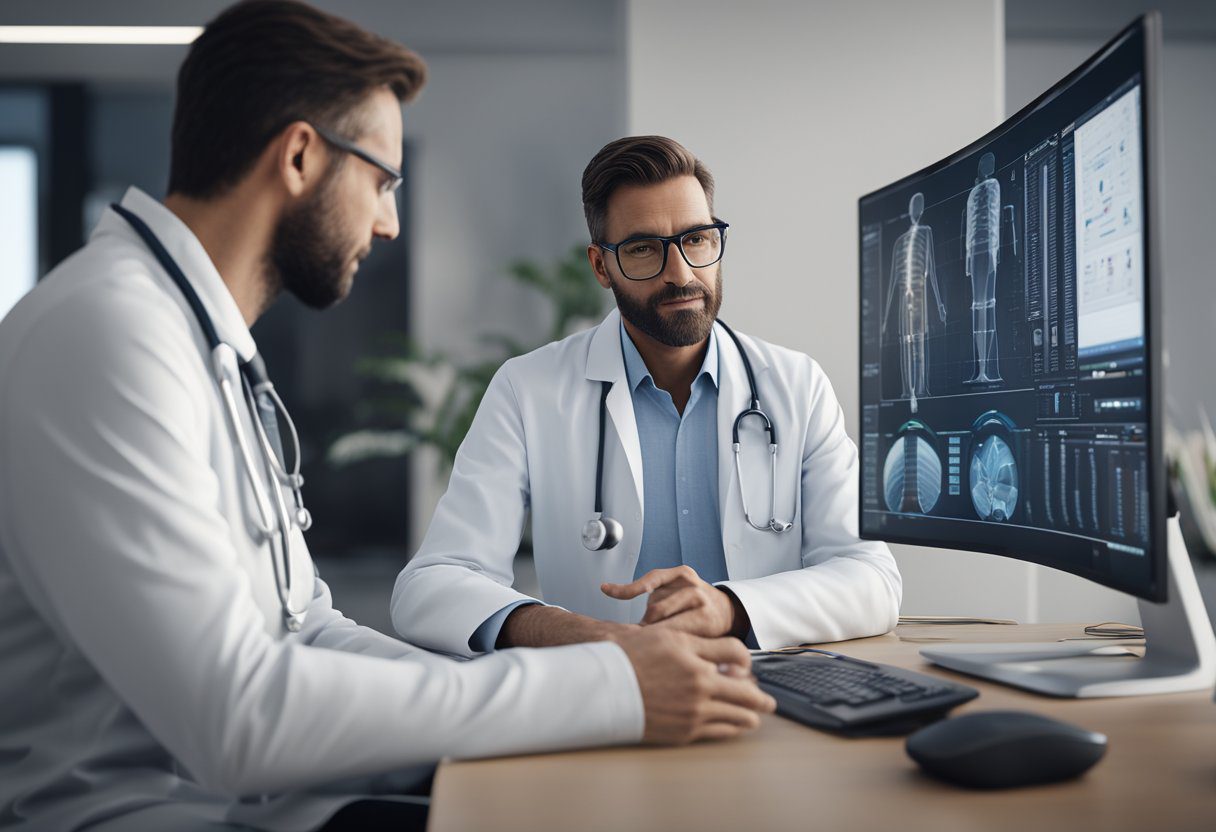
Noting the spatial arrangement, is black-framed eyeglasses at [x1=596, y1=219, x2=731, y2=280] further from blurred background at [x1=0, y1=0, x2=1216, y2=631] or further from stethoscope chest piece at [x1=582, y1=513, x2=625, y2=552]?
blurred background at [x1=0, y1=0, x2=1216, y2=631]

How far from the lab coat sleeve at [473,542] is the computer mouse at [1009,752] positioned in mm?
685

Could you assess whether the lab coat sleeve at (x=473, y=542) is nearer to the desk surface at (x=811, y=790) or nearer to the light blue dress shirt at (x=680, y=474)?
the light blue dress shirt at (x=680, y=474)

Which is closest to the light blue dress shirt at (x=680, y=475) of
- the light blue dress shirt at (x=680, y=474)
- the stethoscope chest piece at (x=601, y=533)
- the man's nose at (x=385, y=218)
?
the light blue dress shirt at (x=680, y=474)

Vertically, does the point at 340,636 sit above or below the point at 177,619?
below

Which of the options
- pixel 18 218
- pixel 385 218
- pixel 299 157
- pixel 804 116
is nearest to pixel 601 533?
pixel 385 218

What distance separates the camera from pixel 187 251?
1044 mm

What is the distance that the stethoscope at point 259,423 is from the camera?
100 centimetres

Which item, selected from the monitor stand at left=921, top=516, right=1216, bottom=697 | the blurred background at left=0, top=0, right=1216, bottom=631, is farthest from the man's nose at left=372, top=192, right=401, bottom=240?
the blurred background at left=0, top=0, right=1216, bottom=631

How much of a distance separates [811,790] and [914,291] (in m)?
0.88

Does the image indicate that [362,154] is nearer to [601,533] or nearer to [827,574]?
[601,533]

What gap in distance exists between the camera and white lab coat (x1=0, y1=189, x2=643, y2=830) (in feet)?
2.56

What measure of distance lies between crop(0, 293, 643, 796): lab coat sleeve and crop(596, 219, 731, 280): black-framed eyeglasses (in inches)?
43.5

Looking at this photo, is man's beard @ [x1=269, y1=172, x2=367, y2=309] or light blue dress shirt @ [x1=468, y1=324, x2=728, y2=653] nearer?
man's beard @ [x1=269, y1=172, x2=367, y2=309]

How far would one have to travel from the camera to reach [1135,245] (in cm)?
94
